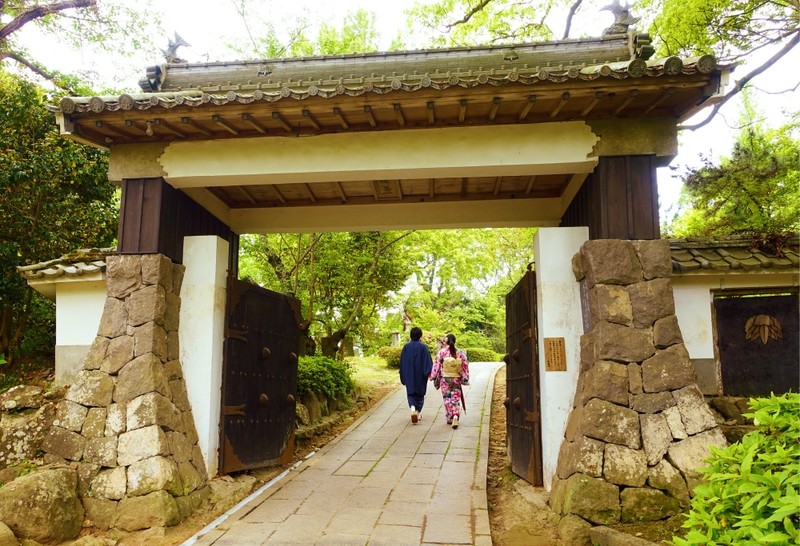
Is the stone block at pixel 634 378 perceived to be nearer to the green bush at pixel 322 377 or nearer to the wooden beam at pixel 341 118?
the wooden beam at pixel 341 118

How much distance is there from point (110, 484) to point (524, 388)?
4.51 metres

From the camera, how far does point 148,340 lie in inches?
227

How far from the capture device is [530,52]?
27.2ft

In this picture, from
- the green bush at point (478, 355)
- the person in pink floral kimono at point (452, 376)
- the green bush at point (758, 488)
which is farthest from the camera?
the green bush at point (478, 355)

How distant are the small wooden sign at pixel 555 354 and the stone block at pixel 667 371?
0.86 m

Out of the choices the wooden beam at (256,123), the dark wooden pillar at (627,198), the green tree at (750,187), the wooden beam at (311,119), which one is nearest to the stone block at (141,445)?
the wooden beam at (256,123)

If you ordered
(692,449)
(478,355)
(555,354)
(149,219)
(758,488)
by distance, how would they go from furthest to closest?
(478,355) < (149,219) < (555,354) < (692,449) < (758,488)

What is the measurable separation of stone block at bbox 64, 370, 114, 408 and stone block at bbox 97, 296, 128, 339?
43 cm

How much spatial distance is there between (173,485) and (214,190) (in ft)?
12.9

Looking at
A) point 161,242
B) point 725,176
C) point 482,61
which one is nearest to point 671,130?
point 482,61

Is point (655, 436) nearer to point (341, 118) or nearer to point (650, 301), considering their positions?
point (650, 301)

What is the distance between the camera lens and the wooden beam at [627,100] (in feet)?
17.0

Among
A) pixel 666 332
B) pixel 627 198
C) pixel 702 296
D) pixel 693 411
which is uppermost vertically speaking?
pixel 627 198

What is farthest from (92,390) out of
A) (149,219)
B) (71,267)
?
(149,219)
